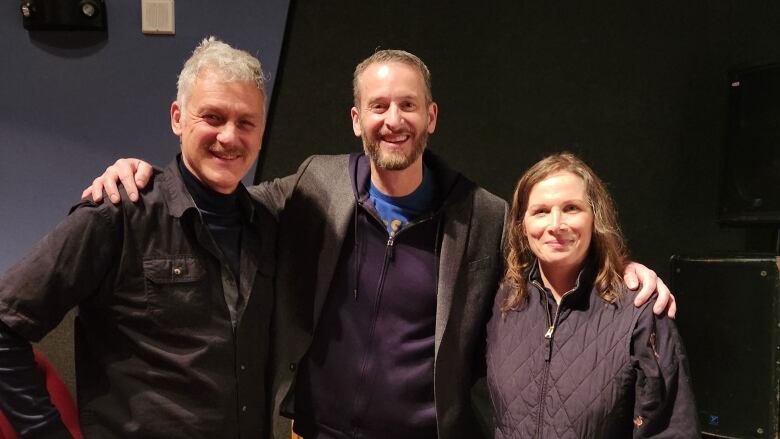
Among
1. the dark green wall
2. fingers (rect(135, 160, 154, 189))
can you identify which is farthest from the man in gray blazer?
the dark green wall

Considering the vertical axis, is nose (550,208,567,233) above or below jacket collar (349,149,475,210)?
below

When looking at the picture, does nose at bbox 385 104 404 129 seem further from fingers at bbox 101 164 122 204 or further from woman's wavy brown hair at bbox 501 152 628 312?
fingers at bbox 101 164 122 204

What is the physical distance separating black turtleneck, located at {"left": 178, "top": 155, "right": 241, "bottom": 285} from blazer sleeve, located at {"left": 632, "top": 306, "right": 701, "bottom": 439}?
98cm

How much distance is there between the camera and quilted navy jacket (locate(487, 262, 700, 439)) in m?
1.29

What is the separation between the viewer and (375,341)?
63.2 inches

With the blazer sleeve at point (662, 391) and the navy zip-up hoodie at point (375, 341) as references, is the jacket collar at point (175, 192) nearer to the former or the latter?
the navy zip-up hoodie at point (375, 341)

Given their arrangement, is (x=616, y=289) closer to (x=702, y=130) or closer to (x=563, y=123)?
(x=563, y=123)

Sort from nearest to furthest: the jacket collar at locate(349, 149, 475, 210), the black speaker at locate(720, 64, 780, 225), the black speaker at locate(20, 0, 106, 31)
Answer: the jacket collar at locate(349, 149, 475, 210) → the black speaker at locate(20, 0, 106, 31) → the black speaker at locate(720, 64, 780, 225)

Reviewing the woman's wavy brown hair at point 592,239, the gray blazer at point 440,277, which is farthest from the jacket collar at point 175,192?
the woman's wavy brown hair at point 592,239

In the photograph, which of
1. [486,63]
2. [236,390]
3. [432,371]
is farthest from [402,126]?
[486,63]

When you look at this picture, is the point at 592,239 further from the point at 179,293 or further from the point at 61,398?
the point at 61,398

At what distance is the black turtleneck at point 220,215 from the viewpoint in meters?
1.41

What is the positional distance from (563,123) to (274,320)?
1.67m

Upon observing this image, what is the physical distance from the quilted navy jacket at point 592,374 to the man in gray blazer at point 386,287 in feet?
0.64
